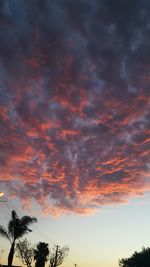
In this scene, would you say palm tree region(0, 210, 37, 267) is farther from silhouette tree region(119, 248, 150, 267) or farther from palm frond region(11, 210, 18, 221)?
silhouette tree region(119, 248, 150, 267)

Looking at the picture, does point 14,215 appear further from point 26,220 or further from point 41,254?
point 41,254

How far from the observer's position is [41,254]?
6044cm

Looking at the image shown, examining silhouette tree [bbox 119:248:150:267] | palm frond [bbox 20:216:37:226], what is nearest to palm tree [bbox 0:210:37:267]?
palm frond [bbox 20:216:37:226]

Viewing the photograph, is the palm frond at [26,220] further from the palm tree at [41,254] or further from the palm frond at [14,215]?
the palm tree at [41,254]

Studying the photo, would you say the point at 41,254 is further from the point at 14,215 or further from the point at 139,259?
the point at 139,259

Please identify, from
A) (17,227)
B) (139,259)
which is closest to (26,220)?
(17,227)

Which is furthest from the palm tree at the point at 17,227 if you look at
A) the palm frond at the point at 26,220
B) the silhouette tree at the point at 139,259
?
the silhouette tree at the point at 139,259

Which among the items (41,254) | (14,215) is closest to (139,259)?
(41,254)

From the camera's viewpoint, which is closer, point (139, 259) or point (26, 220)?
point (26, 220)

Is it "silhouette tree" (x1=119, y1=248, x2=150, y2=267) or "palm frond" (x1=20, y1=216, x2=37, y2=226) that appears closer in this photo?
"palm frond" (x1=20, y1=216, x2=37, y2=226)

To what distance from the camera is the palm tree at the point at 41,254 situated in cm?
5980

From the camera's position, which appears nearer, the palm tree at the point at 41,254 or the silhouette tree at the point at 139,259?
the palm tree at the point at 41,254

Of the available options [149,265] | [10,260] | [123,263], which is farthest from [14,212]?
[123,263]

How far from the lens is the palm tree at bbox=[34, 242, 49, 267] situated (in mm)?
59803
